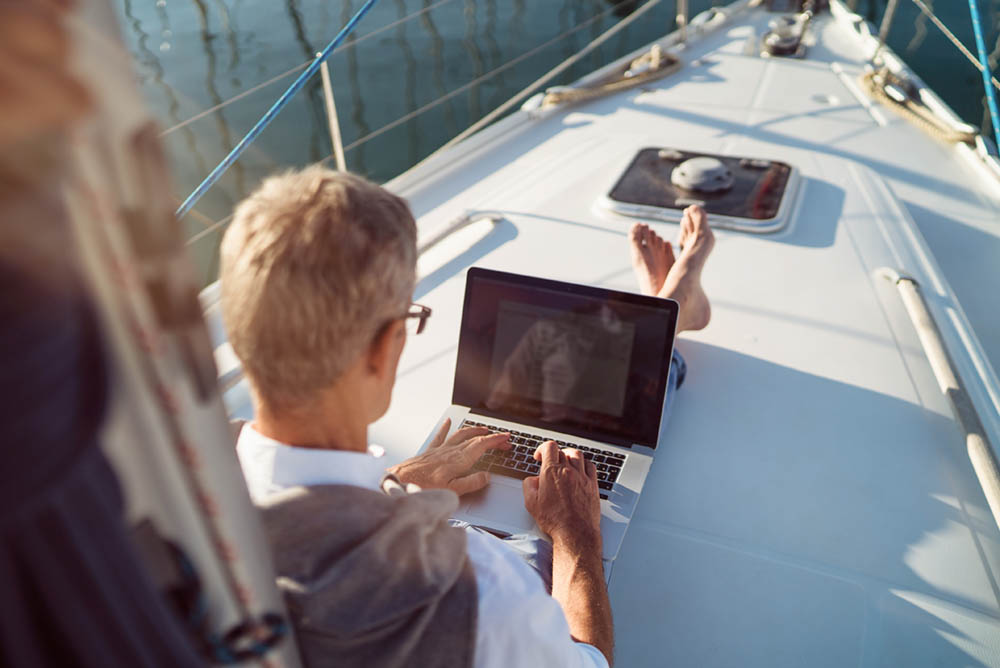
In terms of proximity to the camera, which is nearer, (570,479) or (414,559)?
(414,559)

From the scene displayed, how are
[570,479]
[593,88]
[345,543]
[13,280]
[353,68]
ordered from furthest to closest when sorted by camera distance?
1. [353,68]
2. [593,88]
3. [570,479]
4. [345,543]
5. [13,280]

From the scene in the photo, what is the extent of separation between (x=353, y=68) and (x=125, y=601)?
591 centimetres

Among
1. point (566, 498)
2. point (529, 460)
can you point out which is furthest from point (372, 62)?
point (566, 498)

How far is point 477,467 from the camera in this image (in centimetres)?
114

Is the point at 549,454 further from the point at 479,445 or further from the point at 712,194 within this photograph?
the point at 712,194

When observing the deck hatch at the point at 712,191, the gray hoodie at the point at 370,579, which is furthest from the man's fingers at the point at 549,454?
the deck hatch at the point at 712,191

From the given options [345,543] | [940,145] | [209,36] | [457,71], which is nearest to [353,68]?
[457,71]

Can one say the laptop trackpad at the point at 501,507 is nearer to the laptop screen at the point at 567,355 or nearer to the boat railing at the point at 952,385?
the laptop screen at the point at 567,355

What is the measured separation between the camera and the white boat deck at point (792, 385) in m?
0.99

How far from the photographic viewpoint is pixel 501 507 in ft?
3.57

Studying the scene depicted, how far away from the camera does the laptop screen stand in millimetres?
1163

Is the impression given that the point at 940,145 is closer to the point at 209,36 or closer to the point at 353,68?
the point at 353,68

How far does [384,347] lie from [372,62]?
19.1 ft

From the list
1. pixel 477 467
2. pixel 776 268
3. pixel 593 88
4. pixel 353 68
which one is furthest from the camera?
pixel 353 68
